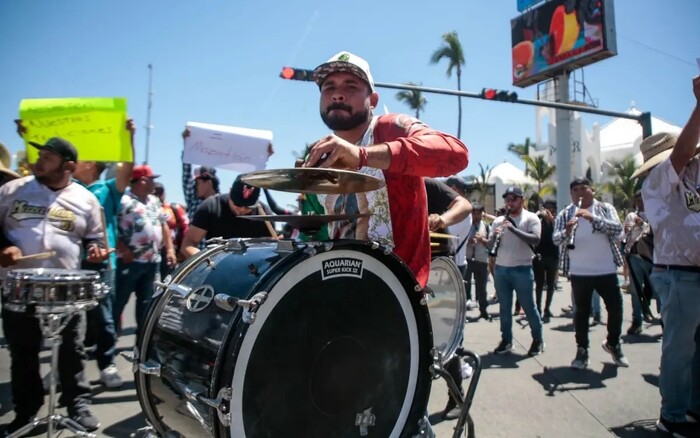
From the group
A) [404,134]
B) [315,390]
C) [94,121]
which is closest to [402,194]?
[404,134]

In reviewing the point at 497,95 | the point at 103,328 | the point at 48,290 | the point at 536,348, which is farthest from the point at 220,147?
the point at 497,95

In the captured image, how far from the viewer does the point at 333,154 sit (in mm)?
1661

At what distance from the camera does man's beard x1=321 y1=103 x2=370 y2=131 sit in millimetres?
2199

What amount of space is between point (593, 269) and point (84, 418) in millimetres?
5201

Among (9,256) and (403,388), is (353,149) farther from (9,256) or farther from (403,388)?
(9,256)

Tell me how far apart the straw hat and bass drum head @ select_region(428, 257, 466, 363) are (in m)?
1.67

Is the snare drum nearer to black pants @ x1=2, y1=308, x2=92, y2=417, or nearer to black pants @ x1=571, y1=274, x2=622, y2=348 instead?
black pants @ x1=2, y1=308, x2=92, y2=417

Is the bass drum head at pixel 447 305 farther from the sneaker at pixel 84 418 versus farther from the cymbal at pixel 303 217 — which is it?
the sneaker at pixel 84 418

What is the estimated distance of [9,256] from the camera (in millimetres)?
3113

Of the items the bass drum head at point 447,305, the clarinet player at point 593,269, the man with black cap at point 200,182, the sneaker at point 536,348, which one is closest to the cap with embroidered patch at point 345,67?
the bass drum head at point 447,305

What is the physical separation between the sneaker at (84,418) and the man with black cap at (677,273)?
4.24m

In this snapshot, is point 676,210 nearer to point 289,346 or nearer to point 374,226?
point 374,226

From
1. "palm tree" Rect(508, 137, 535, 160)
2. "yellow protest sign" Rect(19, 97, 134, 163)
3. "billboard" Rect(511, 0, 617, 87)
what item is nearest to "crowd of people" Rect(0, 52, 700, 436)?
"yellow protest sign" Rect(19, 97, 134, 163)

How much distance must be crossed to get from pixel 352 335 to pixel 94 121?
325 centimetres
